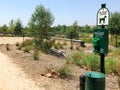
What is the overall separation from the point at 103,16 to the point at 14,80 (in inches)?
170

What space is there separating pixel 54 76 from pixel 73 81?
77cm

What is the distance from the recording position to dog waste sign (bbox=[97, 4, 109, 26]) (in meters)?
6.15

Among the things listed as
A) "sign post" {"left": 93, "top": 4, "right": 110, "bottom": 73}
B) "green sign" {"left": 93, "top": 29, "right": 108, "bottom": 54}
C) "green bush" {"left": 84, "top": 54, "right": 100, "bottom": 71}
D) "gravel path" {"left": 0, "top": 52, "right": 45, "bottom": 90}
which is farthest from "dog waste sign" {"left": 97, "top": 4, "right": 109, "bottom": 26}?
"green bush" {"left": 84, "top": 54, "right": 100, "bottom": 71}

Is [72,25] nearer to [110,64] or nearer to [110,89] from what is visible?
[110,64]

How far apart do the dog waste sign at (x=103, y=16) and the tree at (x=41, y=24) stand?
14327 millimetres

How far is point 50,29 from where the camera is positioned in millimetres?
21234

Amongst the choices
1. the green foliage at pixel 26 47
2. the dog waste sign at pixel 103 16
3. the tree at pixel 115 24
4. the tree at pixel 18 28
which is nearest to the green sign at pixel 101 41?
the dog waste sign at pixel 103 16

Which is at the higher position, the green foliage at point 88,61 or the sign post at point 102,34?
the sign post at point 102,34

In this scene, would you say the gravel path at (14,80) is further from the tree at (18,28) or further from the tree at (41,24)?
the tree at (18,28)

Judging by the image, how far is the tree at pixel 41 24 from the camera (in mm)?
20719

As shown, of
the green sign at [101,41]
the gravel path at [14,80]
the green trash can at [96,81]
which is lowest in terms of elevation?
the gravel path at [14,80]

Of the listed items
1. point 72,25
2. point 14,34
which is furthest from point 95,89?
point 14,34

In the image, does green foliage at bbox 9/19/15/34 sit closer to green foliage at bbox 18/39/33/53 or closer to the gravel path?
green foliage at bbox 18/39/33/53

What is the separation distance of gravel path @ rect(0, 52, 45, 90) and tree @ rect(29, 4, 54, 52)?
9.50 meters
